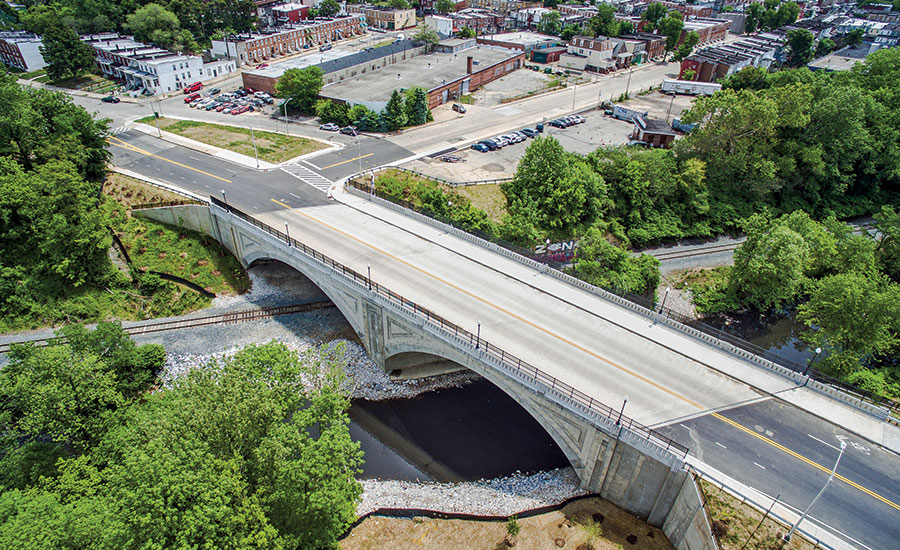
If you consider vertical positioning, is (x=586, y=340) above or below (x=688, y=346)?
above

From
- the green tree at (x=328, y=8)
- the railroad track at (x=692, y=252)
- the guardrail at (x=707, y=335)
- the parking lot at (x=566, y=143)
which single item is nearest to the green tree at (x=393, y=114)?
the parking lot at (x=566, y=143)

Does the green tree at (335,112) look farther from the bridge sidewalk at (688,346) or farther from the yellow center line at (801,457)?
the yellow center line at (801,457)

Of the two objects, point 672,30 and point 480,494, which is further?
point 672,30

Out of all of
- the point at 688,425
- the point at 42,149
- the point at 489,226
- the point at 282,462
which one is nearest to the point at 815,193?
the point at 489,226

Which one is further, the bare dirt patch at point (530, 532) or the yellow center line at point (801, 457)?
the bare dirt patch at point (530, 532)

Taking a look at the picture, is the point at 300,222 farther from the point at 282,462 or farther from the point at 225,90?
the point at 225,90

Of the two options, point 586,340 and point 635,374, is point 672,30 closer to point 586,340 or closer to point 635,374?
point 586,340

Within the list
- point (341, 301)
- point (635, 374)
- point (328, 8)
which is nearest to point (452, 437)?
point (635, 374)

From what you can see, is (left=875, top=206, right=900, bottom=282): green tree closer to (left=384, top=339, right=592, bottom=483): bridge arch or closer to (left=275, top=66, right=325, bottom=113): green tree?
(left=384, top=339, right=592, bottom=483): bridge arch
